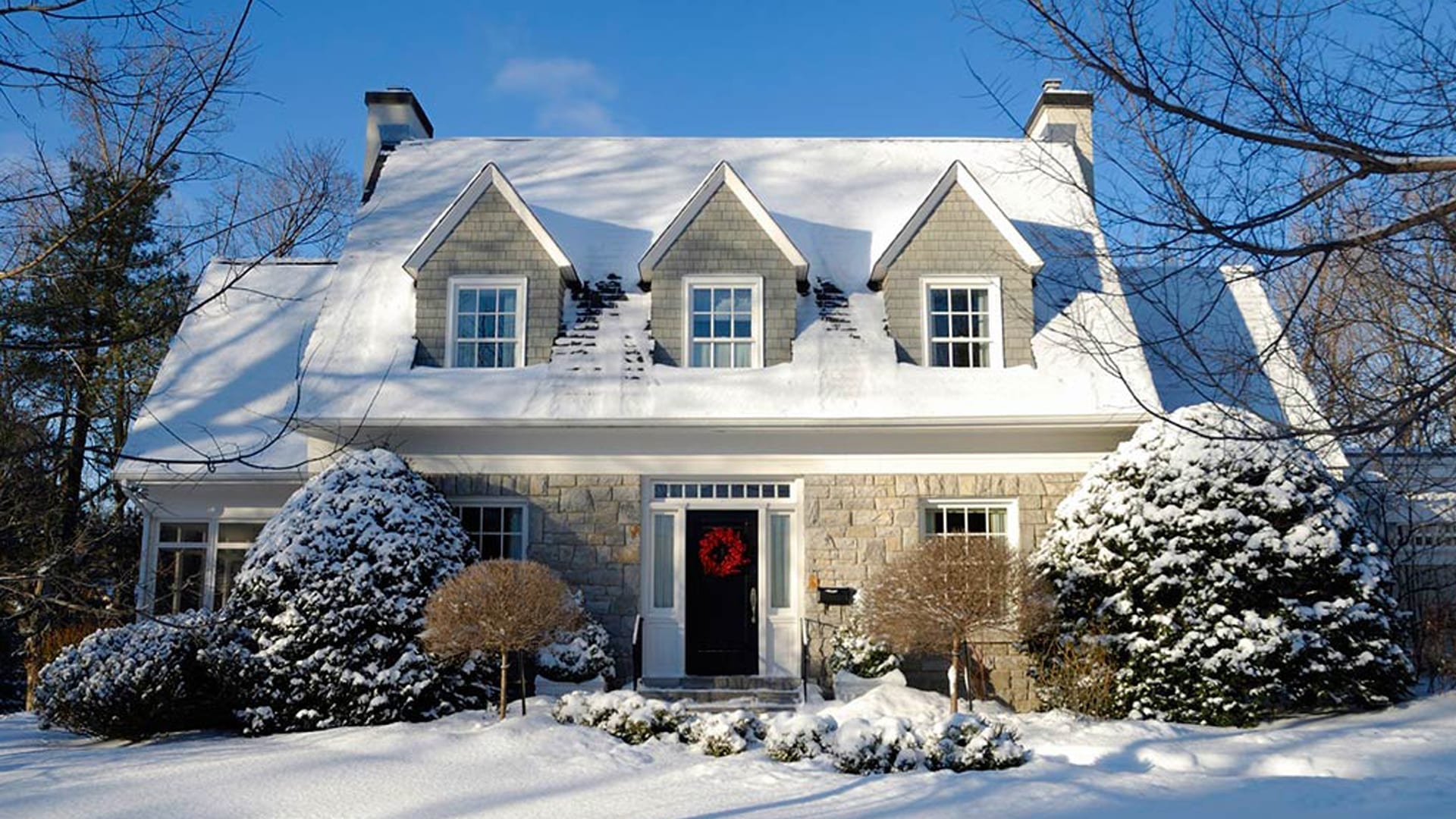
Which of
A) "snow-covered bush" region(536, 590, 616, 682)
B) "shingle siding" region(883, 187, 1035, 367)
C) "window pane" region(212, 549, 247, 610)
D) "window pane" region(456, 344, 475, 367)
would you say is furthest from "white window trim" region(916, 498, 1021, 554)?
"window pane" region(212, 549, 247, 610)

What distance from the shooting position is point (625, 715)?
423 inches

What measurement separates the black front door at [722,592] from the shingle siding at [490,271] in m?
3.06

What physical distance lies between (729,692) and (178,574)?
26.5ft

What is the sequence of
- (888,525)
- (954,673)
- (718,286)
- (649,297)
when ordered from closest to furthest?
(954,673)
(888,525)
(718,286)
(649,297)

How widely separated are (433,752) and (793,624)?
5.26 meters

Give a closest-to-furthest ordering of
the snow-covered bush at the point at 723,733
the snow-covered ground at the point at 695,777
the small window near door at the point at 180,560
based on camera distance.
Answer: the snow-covered ground at the point at 695,777 → the snow-covered bush at the point at 723,733 → the small window near door at the point at 180,560

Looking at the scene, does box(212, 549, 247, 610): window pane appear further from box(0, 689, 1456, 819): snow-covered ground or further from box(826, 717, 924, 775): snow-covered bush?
box(826, 717, 924, 775): snow-covered bush

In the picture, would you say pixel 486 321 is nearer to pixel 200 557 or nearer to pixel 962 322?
pixel 200 557

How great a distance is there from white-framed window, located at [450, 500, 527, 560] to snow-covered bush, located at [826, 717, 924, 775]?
19.4 ft

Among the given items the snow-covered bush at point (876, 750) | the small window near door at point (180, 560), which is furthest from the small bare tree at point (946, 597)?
the small window near door at point (180, 560)

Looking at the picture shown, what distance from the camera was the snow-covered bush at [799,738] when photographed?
980 cm

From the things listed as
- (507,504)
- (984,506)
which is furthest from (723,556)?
(984,506)

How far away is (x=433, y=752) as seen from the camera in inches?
392

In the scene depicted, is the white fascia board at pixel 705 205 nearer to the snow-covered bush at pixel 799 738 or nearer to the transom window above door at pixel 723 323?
the transom window above door at pixel 723 323
